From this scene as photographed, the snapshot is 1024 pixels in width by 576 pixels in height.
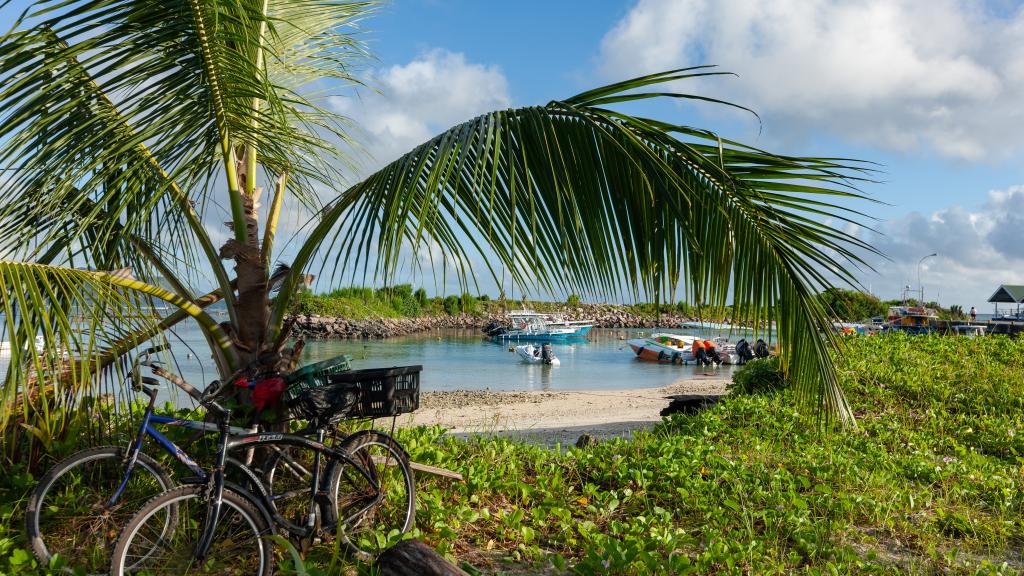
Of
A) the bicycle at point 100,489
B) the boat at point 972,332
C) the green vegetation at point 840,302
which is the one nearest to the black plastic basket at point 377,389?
the bicycle at point 100,489

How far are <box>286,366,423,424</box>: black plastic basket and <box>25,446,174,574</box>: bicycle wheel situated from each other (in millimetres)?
736

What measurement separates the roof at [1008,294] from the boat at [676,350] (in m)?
28.4

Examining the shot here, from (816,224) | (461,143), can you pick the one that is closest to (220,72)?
(461,143)

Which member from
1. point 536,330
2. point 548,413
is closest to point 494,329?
point 536,330

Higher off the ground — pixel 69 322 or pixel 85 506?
pixel 69 322

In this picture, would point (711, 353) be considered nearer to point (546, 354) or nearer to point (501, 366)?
point (546, 354)

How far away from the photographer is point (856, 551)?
13.4 ft

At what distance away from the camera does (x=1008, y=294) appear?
4972cm

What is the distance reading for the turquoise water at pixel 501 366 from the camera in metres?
24.8

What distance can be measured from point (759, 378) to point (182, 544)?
26.0 feet

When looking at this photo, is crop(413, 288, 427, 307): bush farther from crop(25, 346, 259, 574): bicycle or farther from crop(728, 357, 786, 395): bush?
crop(728, 357, 786, 395): bush

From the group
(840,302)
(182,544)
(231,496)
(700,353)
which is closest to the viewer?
(231,496)

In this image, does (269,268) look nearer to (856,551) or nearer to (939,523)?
(856,551)

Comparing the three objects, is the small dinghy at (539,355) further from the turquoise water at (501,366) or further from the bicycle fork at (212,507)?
the bicycle fork at (212,507)
